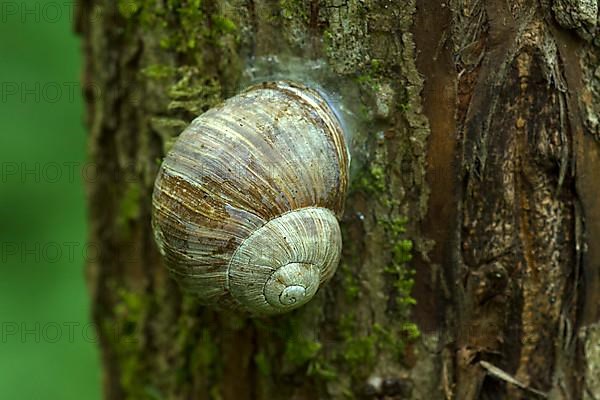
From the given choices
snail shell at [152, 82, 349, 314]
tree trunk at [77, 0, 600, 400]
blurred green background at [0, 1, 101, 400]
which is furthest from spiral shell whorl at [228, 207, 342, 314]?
blurred green background at [0, 1, 101, 400]

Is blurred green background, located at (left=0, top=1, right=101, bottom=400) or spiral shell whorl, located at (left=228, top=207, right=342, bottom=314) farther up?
blurred green background, located at (left=0, top=1, right=101, bottom=400)

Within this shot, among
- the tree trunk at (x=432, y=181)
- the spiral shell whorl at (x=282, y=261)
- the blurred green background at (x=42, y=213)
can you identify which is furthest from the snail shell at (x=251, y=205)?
the blurred green background at (x=42, y=213)

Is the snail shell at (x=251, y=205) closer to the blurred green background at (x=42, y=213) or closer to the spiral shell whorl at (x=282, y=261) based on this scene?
the spiral shell whorl at (x=282, y=261)

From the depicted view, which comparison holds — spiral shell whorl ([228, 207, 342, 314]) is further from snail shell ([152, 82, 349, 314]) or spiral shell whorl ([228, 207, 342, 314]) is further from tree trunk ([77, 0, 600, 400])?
tree trunk ([77, 0, 600, 400])

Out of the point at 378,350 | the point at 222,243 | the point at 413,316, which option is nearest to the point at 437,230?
the point at 413,316

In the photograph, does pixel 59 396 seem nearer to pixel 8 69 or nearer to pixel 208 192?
pixel 8 69
